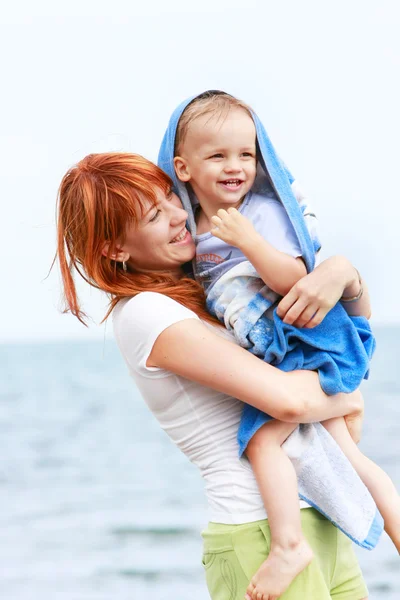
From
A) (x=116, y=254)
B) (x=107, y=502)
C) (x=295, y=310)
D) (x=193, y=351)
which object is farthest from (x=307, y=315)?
(x=107, y=502)

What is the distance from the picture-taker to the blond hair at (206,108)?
2111 millimetres

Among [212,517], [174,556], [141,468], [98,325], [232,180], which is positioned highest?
[232,180]

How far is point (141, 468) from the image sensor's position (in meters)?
9.50

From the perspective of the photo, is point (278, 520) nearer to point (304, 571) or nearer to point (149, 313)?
point (304, 571)

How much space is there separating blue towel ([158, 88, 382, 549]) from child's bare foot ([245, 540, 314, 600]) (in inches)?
5.1

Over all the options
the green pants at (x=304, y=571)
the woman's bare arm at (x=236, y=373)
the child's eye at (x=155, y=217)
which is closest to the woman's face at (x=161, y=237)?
the child's eye at (x=155, y=217)

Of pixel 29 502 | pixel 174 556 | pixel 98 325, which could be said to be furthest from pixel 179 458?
pixel 98 325

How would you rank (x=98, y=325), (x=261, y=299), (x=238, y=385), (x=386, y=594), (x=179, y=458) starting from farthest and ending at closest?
1. (x=179, y=458)
2. (x=386, y=594)
3. (x=98, y=325)
4. (x=261, y=299)
5. (x=238, y=385)

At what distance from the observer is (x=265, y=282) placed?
2.02 meters

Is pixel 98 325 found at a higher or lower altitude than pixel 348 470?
higher

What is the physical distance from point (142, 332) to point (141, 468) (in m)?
7.72

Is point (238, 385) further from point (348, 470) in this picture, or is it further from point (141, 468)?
point (141, 468)

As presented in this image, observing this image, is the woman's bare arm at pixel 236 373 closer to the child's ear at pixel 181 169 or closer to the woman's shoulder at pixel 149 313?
the woman's shoulder at pixel 149 313

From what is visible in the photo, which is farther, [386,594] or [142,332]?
[386,594]
